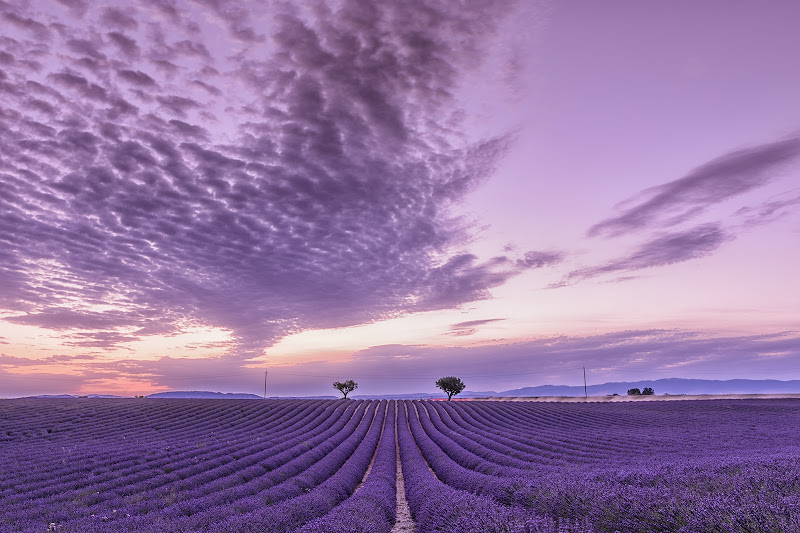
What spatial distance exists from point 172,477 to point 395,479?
19.5 feet

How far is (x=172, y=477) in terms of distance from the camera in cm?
1186

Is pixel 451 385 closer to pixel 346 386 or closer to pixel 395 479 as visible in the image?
pixel 346 386

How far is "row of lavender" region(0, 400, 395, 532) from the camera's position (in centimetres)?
713

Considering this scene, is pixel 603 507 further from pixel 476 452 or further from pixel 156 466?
pixel 156 466

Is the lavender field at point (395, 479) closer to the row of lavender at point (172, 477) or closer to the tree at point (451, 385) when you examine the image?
the row of lavender at point (172, 477)

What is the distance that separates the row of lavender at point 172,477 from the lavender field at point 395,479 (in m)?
0.06

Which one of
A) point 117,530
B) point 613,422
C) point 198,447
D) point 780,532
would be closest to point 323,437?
point 198,447

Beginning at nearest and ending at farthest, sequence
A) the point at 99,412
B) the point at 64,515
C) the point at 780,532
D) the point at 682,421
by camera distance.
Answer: the point at 780,532, the point at 64,515, the point at 682,421, the point at 99,412

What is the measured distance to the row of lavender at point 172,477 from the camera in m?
7.13

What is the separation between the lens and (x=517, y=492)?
6.67 metres

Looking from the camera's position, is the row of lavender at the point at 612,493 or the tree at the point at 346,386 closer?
the row of lavender at the point at 612,493

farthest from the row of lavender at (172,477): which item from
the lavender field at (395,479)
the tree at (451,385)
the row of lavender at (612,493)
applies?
the tree at (451,385)

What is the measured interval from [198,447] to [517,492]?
15.0 m

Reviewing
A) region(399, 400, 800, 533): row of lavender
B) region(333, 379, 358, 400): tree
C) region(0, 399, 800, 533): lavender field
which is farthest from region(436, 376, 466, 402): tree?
region(399, 400, 800, 533): row of lavender
